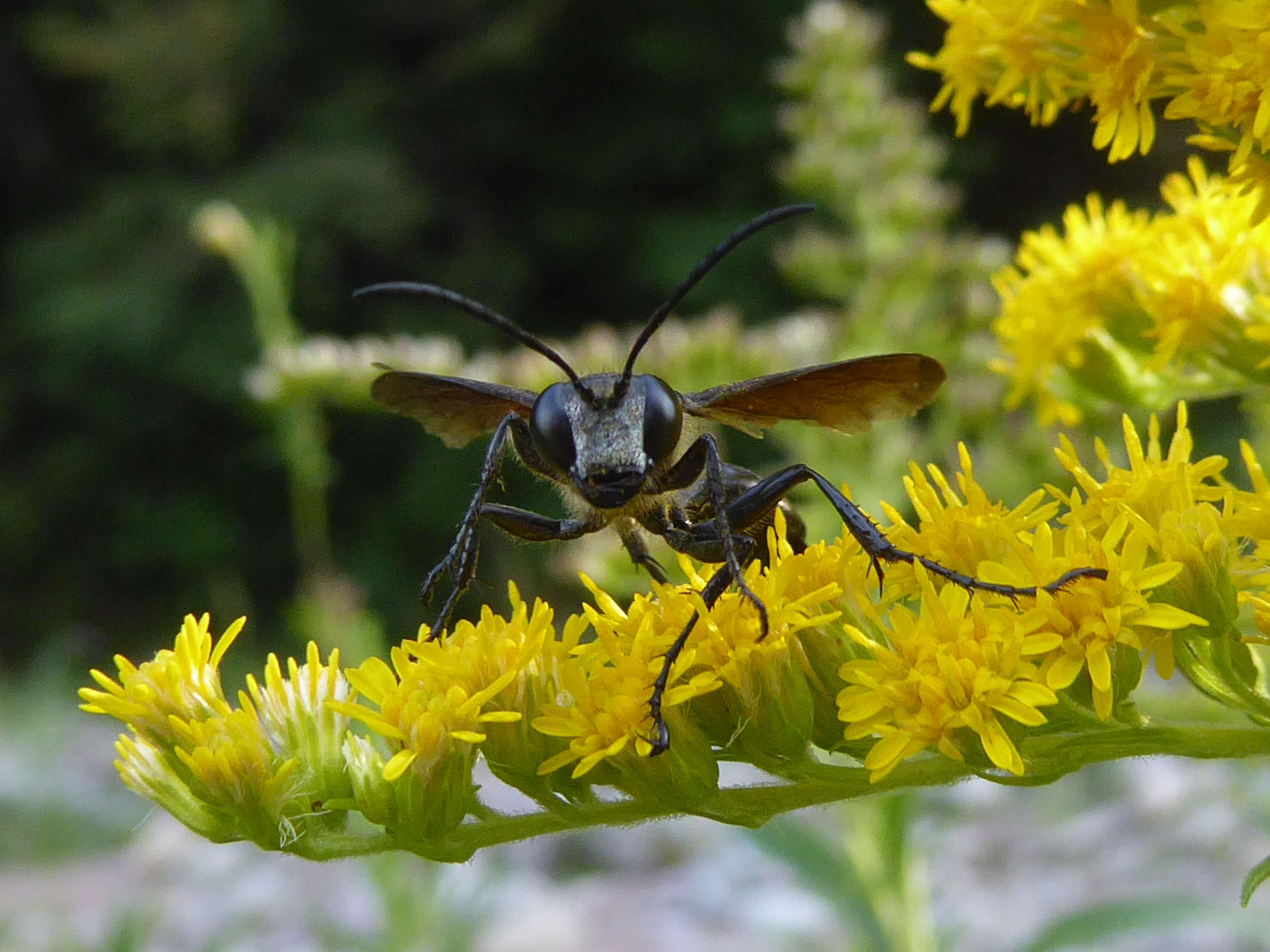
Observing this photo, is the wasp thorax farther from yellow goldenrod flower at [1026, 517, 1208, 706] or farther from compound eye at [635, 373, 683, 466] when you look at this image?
yellow goldenrod flower at [1026, 517, 1208, 706]

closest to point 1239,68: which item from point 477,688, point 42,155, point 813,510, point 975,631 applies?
point 975,631

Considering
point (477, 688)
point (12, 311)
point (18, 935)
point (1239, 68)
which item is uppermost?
point (12, 311)

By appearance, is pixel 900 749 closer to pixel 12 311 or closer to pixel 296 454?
pixel 296 454

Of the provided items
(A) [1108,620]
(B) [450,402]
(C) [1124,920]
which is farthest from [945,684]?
(C) [1124,920]

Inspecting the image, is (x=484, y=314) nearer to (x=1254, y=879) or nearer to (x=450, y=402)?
(x=450, y=402)

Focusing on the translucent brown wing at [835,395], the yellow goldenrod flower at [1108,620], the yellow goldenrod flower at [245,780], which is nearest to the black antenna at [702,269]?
the translucent brown wing at [835,395]

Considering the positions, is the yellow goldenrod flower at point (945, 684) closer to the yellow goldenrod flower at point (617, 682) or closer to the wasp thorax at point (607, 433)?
the yellow goldenrod flower at point (617, 682)
